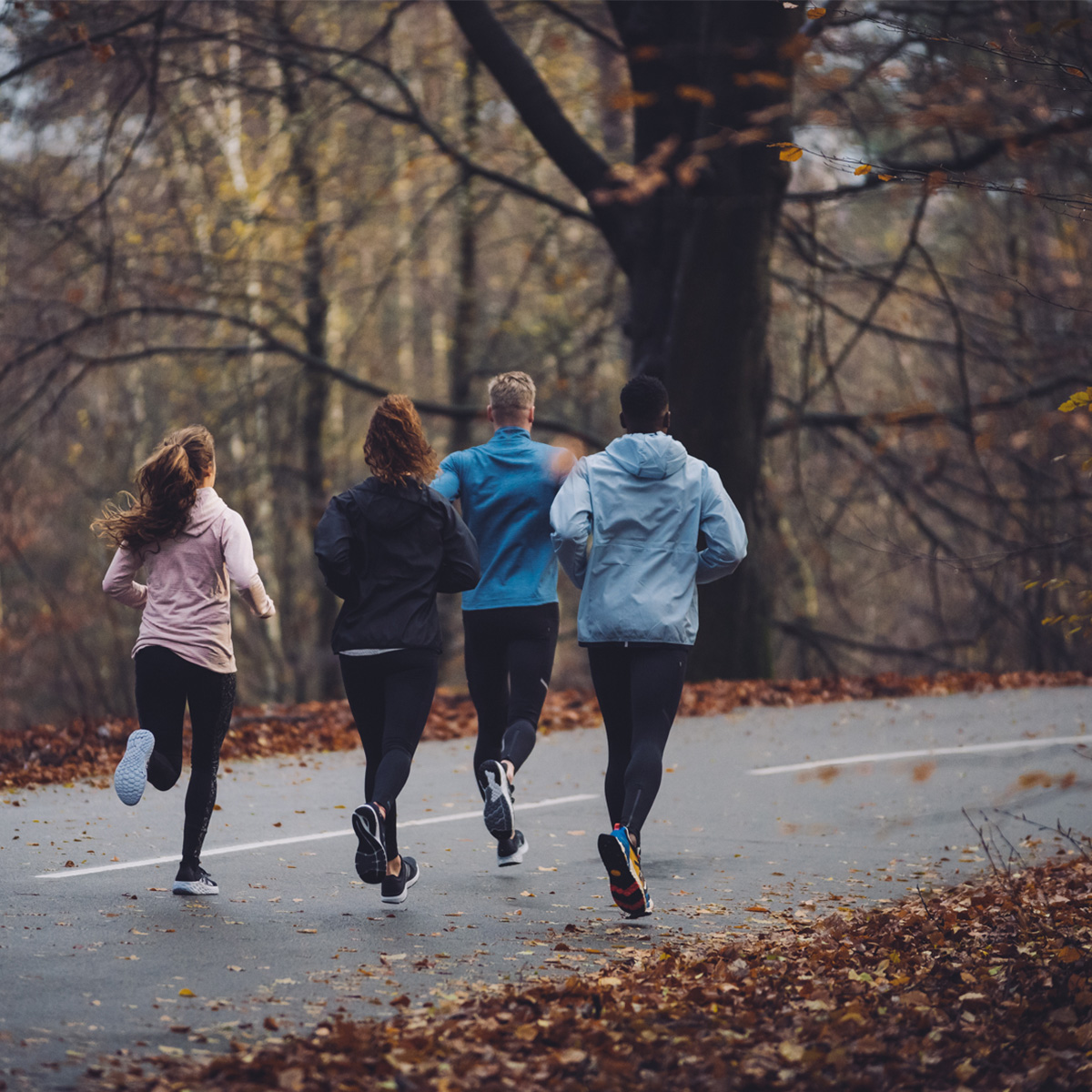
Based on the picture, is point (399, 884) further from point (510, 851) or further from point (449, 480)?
point (449, 480)

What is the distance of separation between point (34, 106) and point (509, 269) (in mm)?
12730

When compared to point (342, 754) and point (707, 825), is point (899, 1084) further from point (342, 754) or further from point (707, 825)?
point (342, 754)

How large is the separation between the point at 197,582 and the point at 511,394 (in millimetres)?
1732

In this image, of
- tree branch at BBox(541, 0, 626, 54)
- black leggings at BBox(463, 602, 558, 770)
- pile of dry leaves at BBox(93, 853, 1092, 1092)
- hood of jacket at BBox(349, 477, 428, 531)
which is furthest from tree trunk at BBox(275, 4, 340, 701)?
pile of dry leaves at BBox(93, 853, 1092, 1092)

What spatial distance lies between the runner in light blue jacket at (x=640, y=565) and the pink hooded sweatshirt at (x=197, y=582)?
136cm

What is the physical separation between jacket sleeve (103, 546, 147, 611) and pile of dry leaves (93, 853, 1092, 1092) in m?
2.55

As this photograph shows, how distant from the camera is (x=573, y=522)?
19.7 ft

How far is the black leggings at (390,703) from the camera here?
19.4 feet

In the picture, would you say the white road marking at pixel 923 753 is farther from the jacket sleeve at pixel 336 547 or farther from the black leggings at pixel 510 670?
the jacket sleeve at pixel 336 547

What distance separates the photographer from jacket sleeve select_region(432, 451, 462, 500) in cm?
666

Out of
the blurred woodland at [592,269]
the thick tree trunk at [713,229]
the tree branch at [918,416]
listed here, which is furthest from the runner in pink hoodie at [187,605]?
the tree branch at [918,416]

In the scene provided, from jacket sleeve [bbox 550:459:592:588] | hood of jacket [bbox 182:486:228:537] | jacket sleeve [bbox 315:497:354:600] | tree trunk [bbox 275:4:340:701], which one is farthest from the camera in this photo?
tree trunk [bbox 275:4:340:701]

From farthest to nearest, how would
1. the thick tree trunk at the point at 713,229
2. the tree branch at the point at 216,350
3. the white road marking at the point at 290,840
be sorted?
the tree branch at the point at 216,350, the thick tree trunk at the point at 713,229, the white road marking at the point at 290,840

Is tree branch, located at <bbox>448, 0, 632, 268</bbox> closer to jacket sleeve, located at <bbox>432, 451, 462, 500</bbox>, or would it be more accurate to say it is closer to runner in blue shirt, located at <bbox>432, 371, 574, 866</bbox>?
runner in blue shirt, located at <bbox>432, 371, 574, 866</bbox>
